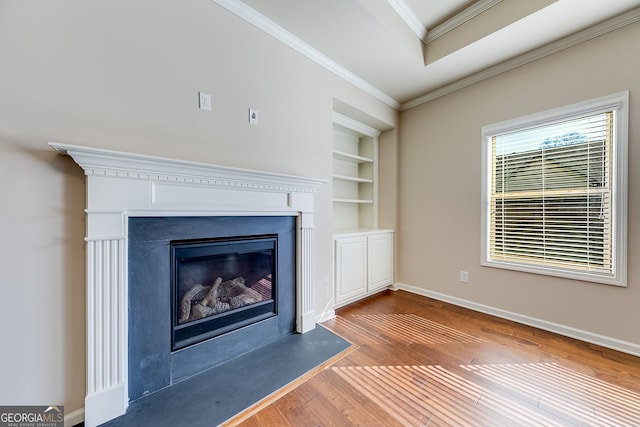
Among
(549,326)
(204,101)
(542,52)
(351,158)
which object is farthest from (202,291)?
(542,52)

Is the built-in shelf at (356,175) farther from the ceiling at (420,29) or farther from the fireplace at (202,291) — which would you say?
the fireplace at (202,291)

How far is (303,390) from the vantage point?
1.49 m

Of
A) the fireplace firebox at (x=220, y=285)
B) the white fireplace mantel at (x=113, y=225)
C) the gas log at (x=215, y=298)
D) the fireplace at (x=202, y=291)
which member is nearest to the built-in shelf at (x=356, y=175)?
the fireplace at (x=202, y=291)

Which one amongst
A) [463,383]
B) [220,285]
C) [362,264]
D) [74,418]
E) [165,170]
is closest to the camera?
[74,418]

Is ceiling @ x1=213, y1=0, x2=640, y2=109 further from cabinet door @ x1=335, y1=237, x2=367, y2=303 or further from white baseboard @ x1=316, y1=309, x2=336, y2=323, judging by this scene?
white baseboard @ x1=316, y1=309, x2=336, y2=323

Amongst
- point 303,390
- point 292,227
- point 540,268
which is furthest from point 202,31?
point 540,268

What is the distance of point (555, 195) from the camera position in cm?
226

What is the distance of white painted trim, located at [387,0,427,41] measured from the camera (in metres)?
2.10

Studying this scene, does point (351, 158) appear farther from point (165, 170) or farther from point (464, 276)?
point (165, 170)

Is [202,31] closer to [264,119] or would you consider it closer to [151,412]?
[264,119]

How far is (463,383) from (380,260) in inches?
68.4

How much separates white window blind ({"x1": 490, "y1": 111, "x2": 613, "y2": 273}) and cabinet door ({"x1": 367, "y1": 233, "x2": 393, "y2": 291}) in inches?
47.1

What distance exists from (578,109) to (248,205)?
296 cm

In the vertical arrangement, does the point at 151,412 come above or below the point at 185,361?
below
